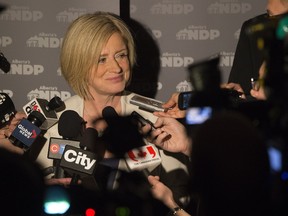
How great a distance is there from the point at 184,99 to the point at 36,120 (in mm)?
641

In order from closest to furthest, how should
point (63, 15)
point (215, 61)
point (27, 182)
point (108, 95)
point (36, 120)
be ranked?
point (27, 182) < point (215, 61) < point (36, 120) < point (108, 95) < point (63, 15)

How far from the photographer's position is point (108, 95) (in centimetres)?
234

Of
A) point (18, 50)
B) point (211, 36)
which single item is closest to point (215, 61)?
point (211, 36)

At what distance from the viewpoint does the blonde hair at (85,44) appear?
7.42 feet

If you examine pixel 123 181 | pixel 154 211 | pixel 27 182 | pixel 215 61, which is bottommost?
pixel 154 211

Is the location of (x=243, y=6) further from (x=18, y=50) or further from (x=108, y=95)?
(x=18, y=50)

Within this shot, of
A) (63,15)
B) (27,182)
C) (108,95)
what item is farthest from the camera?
(63,15)

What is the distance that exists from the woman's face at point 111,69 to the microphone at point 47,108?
0.70 ft

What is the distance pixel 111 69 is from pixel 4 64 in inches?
35.1

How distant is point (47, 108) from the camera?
2.20 meters

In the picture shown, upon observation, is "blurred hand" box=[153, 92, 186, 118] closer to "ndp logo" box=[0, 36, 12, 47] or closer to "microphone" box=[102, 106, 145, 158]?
"microphone" box=[102, 106, 145, 158]

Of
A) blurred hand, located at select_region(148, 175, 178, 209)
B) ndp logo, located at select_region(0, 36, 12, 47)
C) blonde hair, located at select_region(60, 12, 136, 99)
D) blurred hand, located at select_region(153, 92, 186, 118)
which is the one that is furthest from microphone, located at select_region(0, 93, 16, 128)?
blurred hand, located at select_region(148, 175, 178, 209)

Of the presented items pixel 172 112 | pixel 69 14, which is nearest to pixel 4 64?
pixel 69 14

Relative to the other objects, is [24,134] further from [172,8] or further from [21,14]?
[172,8]
